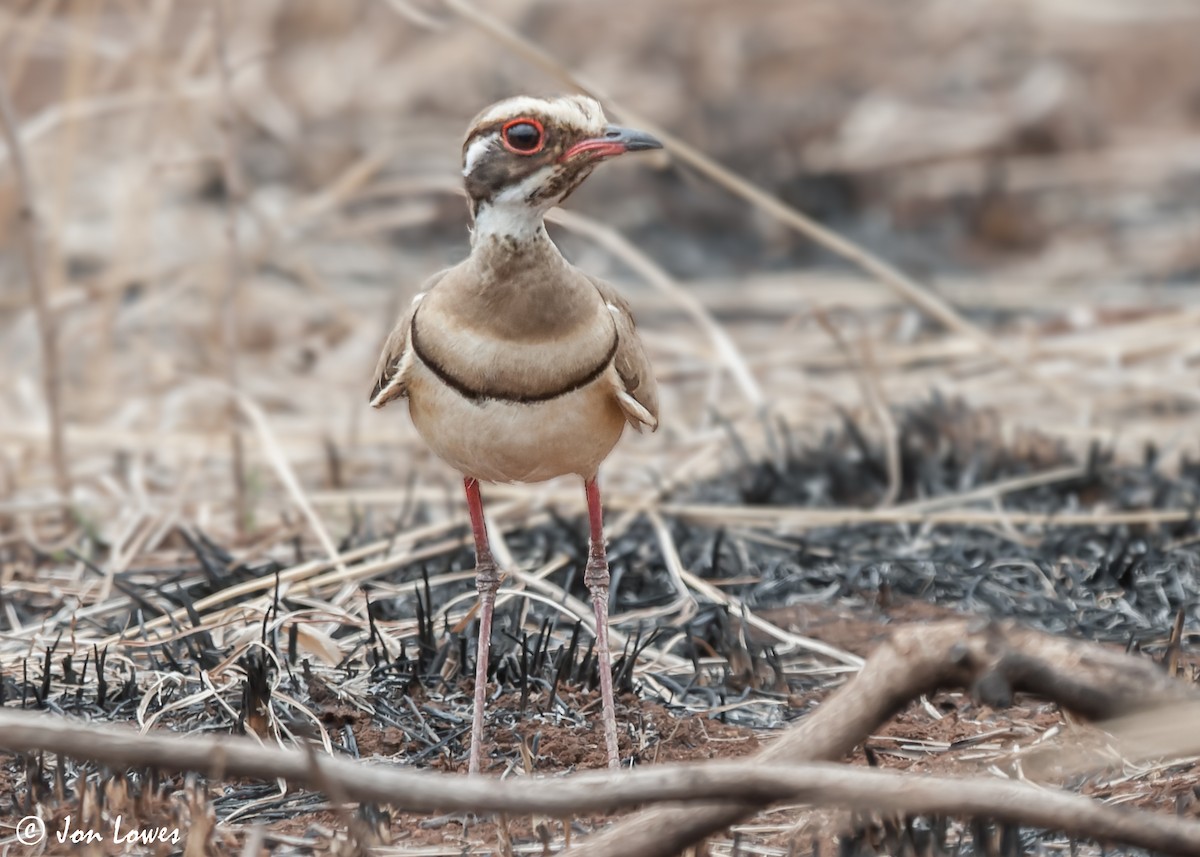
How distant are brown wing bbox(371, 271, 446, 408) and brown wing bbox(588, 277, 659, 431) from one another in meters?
0.39

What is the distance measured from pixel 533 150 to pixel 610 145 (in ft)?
0.50

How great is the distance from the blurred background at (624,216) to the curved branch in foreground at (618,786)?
258 centimetres

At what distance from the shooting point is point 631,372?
3.22m

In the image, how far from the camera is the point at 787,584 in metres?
4.48

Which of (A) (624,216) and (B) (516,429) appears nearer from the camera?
(B) (516,429)

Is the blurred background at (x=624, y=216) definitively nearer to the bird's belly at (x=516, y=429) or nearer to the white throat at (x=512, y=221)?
the white throat at (x=512, y=221)

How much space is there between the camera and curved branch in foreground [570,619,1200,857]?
95.3 inches

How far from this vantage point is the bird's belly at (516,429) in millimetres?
3031

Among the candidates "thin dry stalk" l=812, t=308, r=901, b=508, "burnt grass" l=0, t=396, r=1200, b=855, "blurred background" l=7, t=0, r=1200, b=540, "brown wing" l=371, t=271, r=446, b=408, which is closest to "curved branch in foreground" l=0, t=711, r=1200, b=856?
"burnt grass" l=0, t=396, r=1200, b=855

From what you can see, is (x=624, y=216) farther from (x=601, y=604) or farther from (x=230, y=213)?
(x=601, y=604)

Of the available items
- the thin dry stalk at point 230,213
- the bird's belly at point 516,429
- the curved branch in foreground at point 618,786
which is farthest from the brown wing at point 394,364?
the thin dry stalk at point 230,213

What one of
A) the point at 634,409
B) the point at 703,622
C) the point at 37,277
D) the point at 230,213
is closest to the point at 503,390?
the point at 634,409

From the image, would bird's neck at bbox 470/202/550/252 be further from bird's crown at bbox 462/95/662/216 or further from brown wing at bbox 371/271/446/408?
brown wing at bbox 371/271/446/408

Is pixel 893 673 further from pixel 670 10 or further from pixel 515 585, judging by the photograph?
pixel 670 10
